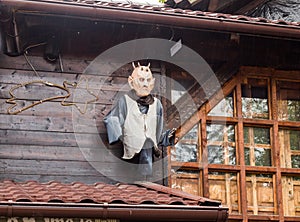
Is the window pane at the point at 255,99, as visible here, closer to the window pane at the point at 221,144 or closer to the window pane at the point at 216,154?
the window pane at the point at 221,144

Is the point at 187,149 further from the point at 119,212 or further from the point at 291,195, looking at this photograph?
the point at 119,212

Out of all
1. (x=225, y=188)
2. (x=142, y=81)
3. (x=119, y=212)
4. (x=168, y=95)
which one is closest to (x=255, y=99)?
(x=168, y=95)

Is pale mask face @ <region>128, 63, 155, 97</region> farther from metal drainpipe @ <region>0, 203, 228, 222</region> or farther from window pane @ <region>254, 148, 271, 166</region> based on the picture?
metal drainpipe @ <region>0, 203, 228, 222</region>

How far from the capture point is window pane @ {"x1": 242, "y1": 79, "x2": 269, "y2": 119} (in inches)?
397

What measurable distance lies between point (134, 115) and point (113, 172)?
0.69 meters

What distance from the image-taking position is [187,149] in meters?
9.74

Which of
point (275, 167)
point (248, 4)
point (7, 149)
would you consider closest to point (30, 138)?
point (7, 149)

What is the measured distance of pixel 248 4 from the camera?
12.3 meters

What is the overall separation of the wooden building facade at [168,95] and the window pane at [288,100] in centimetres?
1

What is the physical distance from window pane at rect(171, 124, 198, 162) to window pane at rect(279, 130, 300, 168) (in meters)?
1.10

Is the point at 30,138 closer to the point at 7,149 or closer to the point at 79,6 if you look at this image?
the point at 7,149

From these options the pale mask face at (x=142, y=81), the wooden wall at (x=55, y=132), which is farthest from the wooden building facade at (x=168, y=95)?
the pale mask face at (x=142, y=81)

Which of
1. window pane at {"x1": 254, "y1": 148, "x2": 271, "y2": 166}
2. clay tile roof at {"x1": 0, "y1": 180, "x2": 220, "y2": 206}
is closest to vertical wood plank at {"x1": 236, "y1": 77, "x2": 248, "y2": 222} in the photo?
window pane at {"x1": 254, "y1": 148, "x2": 271, "y2": 166}

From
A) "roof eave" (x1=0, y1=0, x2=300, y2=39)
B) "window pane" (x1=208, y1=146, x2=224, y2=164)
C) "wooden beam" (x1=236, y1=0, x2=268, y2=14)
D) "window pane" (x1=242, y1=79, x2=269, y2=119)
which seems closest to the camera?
"roof eave" (x1=0, y1=0, x2=300, y2=39)
